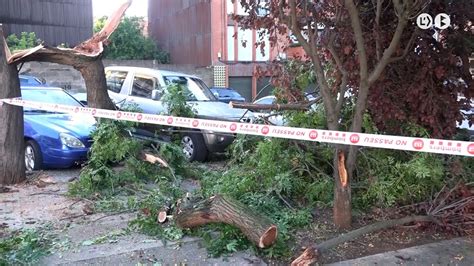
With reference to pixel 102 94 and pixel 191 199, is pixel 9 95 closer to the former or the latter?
pixel 102 94

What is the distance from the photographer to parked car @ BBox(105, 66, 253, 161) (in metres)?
9.06

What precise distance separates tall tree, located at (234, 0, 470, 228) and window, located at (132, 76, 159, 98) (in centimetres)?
507

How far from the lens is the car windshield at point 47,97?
8632 millimetres

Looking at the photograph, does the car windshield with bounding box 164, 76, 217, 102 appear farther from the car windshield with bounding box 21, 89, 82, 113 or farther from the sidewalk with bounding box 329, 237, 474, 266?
the sidewalk with bounding box 329, 237, 474, 266

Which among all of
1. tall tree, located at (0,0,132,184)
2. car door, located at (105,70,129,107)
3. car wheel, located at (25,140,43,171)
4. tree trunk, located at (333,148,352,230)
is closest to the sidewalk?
tree trunk, located at (333,148,352,230)

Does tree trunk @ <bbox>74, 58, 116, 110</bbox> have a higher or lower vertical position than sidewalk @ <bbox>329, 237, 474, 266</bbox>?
higher

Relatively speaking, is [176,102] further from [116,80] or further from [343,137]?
[343,137]

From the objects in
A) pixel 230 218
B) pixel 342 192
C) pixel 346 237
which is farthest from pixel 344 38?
pixel 230 218

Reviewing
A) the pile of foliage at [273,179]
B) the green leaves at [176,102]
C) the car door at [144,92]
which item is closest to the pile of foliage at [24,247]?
the pile of foliage at [273,179]

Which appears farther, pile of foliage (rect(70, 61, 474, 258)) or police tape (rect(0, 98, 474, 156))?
pile of foliage (rect(70, 61, 474, 258))

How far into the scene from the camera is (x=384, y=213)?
5.53 m

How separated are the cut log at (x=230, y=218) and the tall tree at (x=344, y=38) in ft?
3.71

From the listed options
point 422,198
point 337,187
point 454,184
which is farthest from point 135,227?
point 454,184

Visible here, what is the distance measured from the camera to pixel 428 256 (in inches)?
183
